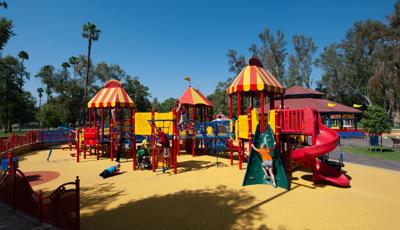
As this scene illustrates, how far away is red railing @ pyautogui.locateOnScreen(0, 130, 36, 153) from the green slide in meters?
16.2

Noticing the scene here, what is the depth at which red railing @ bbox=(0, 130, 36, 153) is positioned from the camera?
16.0 meters

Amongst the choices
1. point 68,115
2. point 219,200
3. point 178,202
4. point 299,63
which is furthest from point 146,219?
point 299,63

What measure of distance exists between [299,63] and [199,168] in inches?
1855

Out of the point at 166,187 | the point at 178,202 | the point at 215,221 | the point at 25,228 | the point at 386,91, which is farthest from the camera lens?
the point at 386,91

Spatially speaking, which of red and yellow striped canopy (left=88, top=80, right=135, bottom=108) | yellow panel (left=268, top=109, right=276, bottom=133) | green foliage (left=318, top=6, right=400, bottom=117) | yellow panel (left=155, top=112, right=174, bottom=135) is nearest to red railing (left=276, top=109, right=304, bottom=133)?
→ yellow panel (left=268, top=109, right=276, bottom=133)

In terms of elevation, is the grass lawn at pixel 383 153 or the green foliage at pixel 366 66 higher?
the green foliage at pixel 366 66

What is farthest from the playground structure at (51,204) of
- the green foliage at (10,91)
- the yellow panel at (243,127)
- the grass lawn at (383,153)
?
the green foliage at (10,91)

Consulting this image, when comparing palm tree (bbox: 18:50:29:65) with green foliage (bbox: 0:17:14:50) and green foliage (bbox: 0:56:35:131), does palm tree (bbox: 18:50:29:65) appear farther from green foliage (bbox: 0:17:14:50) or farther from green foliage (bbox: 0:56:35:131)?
green foliage (bbox: 0:17:14:50)

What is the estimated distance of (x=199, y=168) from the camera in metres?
12.8

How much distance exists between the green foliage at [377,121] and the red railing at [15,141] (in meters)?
27.1

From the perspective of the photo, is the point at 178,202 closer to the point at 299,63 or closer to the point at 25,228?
the point at 25,228

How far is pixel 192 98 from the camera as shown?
20.5m

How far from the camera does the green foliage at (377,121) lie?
18.4 m

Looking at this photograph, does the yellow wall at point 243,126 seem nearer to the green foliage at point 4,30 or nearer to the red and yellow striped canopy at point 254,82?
the red and yellow striped canopy at point 254,82
